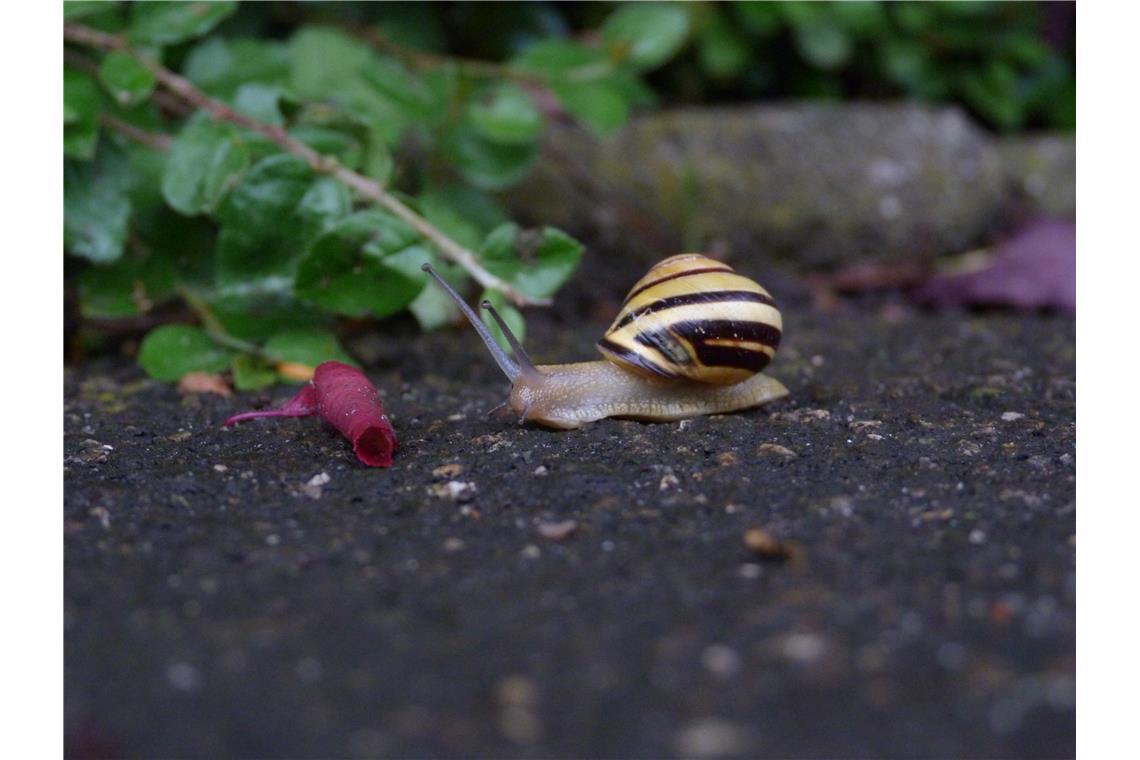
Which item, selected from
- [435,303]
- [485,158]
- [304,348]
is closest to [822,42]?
[485,158]

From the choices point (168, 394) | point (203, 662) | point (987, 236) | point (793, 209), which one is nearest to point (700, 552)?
point (203, 662)

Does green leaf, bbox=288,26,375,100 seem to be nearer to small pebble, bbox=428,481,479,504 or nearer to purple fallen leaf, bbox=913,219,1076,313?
small pebble, bbox=428,481,479,504

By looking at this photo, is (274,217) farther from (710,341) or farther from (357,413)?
(710,341)

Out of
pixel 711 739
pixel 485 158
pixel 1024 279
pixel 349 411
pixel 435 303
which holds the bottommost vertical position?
pixel 1024 279

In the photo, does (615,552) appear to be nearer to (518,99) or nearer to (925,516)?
(925,516)

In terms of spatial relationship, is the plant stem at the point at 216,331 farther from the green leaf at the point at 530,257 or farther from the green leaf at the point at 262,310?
the green leaf at the point at 530,257
